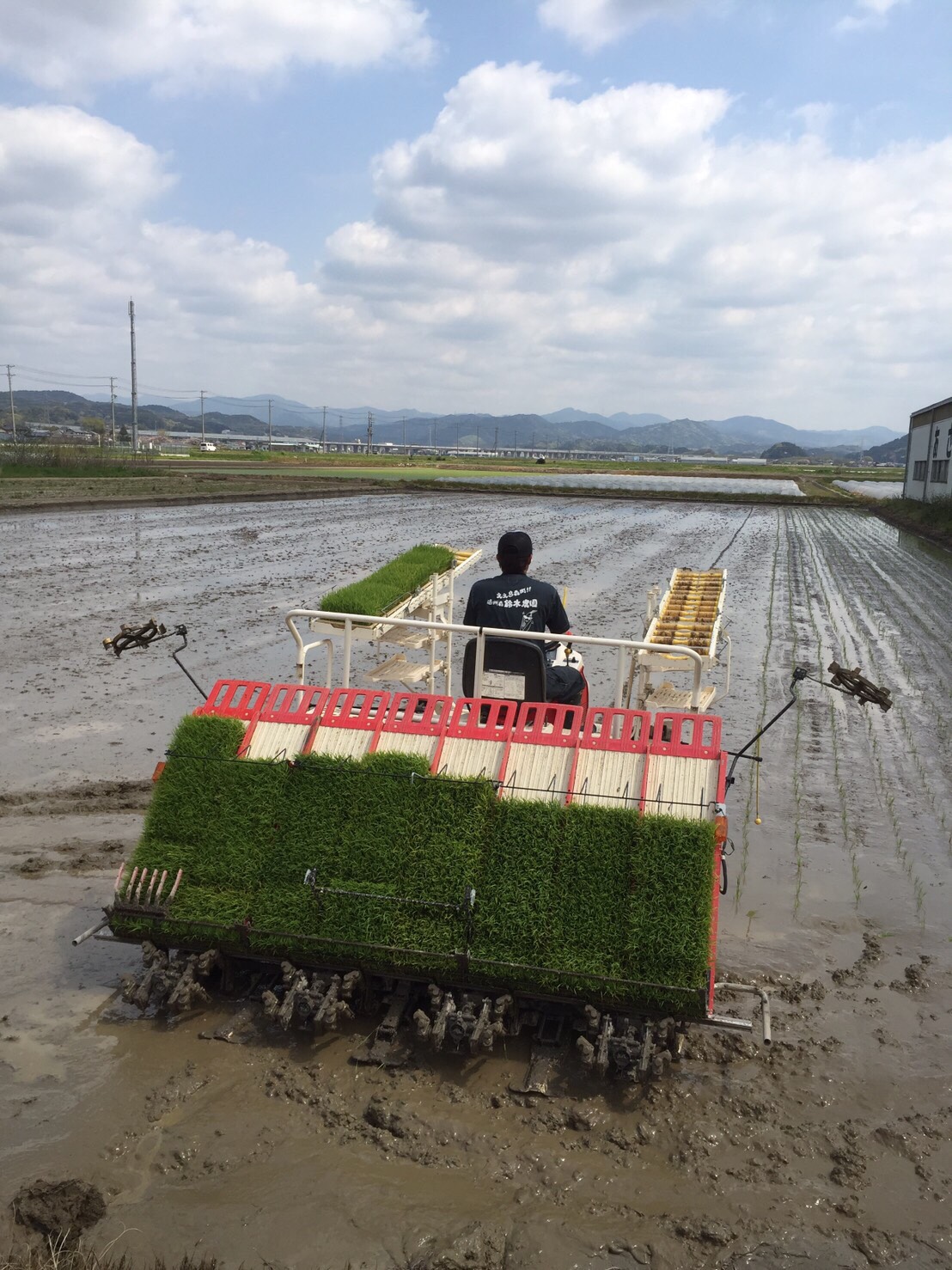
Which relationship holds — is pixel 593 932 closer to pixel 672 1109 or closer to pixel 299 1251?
pixel 672 1109

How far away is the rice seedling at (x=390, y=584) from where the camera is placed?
28.0 ft

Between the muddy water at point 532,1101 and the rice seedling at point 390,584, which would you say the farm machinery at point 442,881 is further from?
the rice seedling at point 390,584

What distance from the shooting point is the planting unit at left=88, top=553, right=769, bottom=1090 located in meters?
4.16

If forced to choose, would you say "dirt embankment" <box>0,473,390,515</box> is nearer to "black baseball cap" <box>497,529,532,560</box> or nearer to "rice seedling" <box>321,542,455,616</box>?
"rice seedling" <box>321,542,455,616</box>

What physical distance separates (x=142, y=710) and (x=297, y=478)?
42518 millimetres

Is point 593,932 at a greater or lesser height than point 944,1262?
greater

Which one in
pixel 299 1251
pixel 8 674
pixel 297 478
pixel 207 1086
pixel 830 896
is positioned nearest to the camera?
pixel 299 1251

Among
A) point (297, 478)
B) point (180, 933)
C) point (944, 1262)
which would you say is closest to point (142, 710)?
point (180, 933)

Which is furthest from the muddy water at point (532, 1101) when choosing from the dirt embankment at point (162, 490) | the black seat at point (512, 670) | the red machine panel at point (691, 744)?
the dirt embankment at point (162, 490)

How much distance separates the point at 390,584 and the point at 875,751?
4806 mm

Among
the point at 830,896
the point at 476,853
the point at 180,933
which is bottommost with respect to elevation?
the point at 830,896

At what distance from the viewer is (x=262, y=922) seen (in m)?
4.44

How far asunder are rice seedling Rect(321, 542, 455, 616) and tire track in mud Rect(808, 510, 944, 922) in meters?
4.27

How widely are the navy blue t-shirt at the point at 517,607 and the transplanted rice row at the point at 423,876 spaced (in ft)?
4.36
